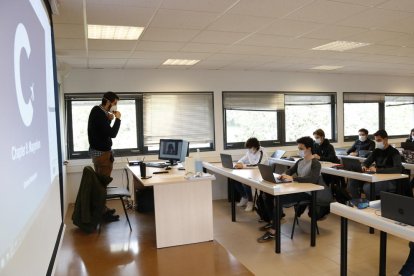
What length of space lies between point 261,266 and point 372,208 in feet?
4.02

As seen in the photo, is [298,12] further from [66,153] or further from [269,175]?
[66,153]

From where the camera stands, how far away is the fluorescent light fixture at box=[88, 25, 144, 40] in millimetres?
3529

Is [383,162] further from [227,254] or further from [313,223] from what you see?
[227,254]

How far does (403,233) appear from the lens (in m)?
1.99

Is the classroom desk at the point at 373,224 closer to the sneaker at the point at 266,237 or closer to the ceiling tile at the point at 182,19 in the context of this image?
the sneaker at the point at 266,237

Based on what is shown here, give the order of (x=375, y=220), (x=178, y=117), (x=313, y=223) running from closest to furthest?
(x=375, y=220), (x=313, y=223), (x=178, y=117)

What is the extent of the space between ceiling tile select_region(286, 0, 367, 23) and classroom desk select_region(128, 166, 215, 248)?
2.06 m

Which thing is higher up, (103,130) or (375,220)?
(103,130)

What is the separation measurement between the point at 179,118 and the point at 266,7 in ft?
11.7

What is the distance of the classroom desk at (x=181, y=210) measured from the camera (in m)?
3.64

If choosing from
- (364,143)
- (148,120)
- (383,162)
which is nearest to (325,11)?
(383,162)

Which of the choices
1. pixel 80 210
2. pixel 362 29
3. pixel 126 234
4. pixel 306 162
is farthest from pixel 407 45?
pixel 80 210

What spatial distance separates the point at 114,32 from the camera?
372 cm

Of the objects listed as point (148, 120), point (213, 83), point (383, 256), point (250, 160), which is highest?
point (213, 83)
